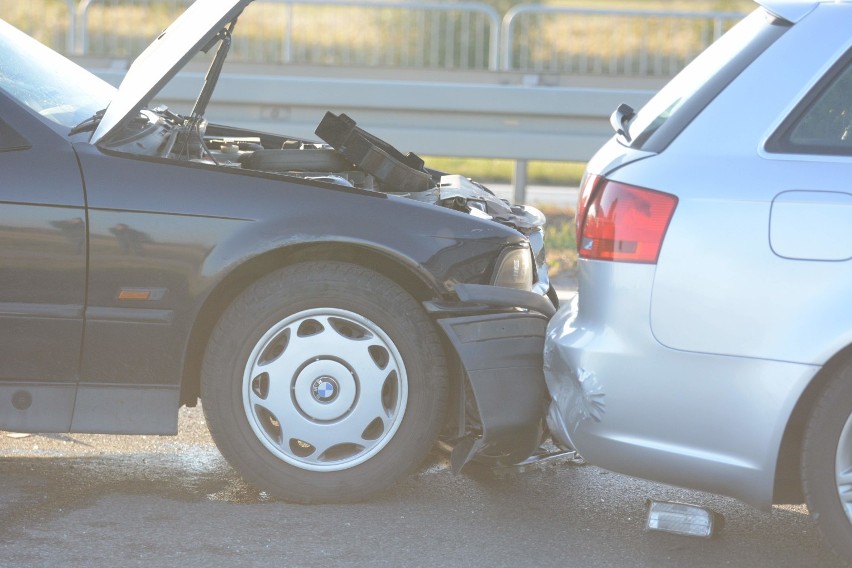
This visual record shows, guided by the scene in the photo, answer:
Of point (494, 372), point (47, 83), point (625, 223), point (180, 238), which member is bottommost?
point (494, 372)

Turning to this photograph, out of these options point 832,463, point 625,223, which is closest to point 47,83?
point 625,223

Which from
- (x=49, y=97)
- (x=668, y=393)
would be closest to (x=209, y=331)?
(x=49, y=97)

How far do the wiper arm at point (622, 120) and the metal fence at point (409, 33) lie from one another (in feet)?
23.3

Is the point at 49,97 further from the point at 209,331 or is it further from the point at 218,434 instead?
the point at 218,434

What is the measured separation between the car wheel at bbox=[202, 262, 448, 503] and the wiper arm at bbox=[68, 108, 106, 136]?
0.78 meters

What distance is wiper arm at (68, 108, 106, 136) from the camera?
436 centimetres

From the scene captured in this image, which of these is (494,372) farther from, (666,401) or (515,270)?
(666,401)

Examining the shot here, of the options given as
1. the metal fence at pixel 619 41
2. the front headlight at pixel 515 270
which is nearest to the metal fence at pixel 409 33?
the metal fence at pixel 619 41

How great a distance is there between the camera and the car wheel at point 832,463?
142 inches

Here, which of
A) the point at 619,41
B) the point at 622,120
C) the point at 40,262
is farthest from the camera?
the point at 619,41

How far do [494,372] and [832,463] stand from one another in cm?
109

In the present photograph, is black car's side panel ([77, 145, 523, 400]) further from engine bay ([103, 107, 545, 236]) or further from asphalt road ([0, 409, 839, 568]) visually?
asphalt road ([0, 409, 839, 568])

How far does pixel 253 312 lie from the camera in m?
4.21

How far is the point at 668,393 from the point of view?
3.70 meters
